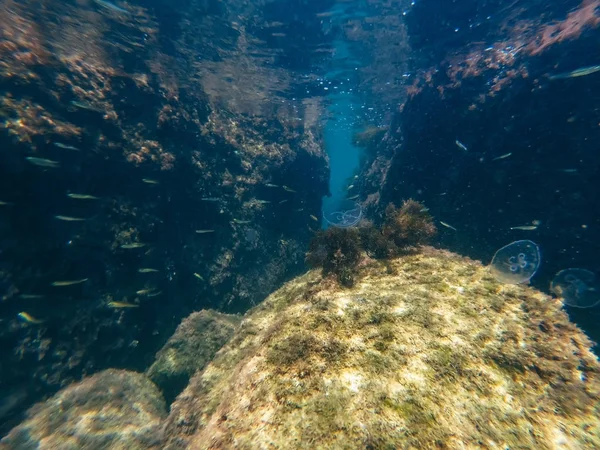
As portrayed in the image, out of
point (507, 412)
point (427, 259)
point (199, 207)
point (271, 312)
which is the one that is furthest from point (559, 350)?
point (199, 207)

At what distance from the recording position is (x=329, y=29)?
15562 millimetres

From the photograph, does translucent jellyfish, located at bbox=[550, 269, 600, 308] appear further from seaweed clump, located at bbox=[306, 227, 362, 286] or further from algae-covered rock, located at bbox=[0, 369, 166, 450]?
algae-covered rock, located at bbox=[0, 369, 166, 450]

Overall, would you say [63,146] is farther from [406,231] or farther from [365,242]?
[406,231]

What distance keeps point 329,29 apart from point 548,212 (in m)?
14.0

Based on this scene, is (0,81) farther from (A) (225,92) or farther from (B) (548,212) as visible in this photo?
(B) (548,212)

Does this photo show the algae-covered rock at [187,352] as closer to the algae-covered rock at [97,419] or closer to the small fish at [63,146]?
the algae-covered rock at [97,419]

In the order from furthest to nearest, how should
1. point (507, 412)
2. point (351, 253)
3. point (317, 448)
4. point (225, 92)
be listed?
point (225, 92)
point (351, 253)
point (507, 412)
point (317, 448)

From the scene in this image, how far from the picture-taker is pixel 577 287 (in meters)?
7.69

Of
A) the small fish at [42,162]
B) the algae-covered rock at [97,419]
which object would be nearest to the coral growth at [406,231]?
the algae-covered rock at [97,419]

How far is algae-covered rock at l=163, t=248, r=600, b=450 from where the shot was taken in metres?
2.36

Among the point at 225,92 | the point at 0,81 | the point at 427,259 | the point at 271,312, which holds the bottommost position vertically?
the point at 271,312

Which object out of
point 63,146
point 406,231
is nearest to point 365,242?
point 406,231

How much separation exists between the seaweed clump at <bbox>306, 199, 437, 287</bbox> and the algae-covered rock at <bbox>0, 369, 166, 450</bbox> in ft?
13.2

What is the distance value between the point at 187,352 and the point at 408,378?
6080mm
